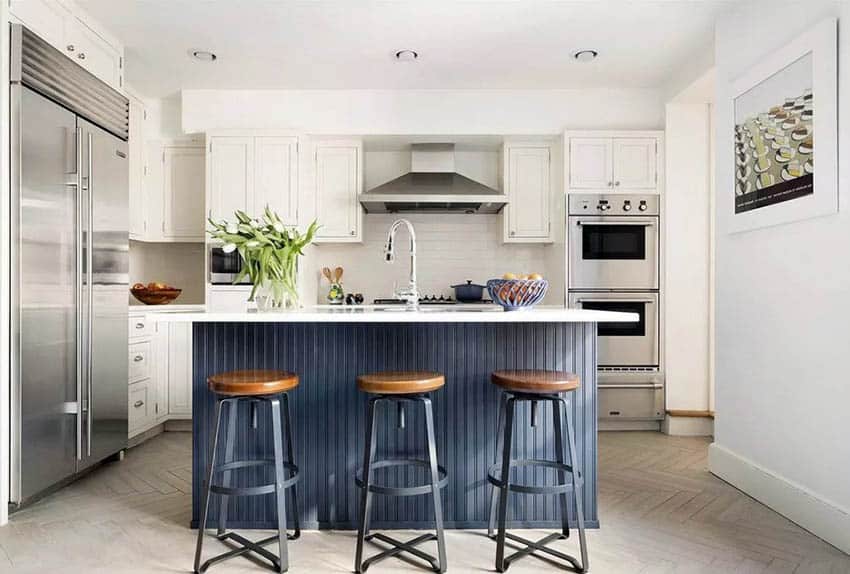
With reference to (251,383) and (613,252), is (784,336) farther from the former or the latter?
(251,383)

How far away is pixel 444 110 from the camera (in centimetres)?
477

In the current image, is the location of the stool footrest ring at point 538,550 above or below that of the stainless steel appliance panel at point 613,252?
below

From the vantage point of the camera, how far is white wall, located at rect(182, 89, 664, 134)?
4.73 meters

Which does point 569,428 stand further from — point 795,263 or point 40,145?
point 40,145

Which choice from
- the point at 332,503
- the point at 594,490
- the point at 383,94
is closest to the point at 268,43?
the point at 383,94

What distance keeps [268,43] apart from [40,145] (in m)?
1.58

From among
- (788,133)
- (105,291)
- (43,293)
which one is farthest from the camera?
(105,291)

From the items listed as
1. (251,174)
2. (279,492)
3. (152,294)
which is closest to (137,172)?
(251,174)

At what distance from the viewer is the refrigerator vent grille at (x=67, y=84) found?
9.27ft

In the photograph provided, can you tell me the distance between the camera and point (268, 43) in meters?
3.84

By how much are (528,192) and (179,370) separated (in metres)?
3.19

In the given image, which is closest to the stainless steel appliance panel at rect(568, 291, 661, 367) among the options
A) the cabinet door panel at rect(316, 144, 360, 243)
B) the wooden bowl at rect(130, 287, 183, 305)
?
the cabinet door panel at rect(316, 144, 360, 243)

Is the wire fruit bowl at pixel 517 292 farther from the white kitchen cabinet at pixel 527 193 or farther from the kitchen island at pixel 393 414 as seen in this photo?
the white kitchen cabinet at pixel 527 193

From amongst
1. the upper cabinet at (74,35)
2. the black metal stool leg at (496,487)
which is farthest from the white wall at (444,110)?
the black metal stool leg at (496,487)
